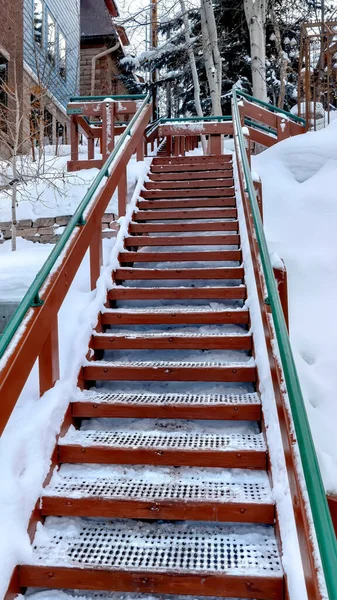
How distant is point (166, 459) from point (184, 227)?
3.43 meters

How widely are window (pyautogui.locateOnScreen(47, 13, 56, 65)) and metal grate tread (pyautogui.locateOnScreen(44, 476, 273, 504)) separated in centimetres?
1595

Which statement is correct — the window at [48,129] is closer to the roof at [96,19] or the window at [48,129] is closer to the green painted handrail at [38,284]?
the roof at [96,19]

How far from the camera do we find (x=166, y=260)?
5129mm

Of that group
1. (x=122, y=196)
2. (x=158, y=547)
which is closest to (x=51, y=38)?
(x=122, y=196)

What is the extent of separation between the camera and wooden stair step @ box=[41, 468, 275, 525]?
246cm

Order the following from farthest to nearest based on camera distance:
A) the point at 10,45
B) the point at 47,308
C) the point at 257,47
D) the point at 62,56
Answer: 1. the point at 62,56
2. the point at 10,45
3. the point at 257,47
4. the point at 47,308

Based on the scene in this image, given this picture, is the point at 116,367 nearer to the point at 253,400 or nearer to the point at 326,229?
the point at 253,400

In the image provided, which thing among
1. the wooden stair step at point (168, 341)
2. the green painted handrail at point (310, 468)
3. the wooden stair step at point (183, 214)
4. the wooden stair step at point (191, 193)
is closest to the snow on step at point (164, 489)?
the green painted handrail at point (310, 468)

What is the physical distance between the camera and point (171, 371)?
3.47m

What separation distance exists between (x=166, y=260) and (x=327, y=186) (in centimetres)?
366

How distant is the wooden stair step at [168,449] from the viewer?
2770mm

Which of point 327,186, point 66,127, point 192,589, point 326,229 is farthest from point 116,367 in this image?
point 66,127

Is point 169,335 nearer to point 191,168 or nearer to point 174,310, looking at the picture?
point 174,310

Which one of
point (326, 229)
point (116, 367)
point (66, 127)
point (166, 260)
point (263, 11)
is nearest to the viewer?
point (116, 367)
